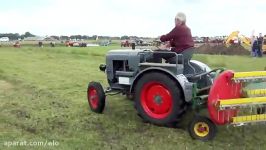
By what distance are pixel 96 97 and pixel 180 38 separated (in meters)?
2.08

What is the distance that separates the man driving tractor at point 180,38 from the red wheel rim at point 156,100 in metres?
0.64

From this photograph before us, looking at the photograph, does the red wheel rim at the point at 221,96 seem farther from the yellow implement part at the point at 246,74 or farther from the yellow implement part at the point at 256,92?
the yellow implement part at the point at 256,92

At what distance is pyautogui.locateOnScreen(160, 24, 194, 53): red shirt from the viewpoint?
7293 mm

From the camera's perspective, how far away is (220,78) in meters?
6.17

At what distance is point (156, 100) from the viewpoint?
7.06 meters

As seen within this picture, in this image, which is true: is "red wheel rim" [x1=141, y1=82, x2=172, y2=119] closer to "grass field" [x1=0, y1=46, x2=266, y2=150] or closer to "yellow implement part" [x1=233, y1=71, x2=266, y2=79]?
"grass field" [x1=0, y1=46, x2=266, y2=150]

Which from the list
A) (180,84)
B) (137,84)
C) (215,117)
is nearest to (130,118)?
(137,84)

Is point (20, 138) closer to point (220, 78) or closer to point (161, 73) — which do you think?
point (161, 73)

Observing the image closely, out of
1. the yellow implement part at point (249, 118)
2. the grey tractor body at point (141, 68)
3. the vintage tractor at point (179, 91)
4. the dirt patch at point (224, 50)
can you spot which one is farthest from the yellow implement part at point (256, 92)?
the dirt patch at point (224, 50)

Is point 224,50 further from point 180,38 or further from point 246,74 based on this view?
point 246,74

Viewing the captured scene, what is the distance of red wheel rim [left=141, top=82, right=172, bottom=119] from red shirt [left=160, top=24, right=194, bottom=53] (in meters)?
0.82

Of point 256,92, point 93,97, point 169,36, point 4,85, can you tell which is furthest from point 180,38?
point 4,85

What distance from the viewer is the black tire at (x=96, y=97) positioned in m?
8.10

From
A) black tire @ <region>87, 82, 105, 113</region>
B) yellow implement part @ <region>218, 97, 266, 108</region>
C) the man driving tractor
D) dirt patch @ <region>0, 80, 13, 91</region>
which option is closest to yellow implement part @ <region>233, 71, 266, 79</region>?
yellow implement part @ <region>218, 97, 266, 108</region>
